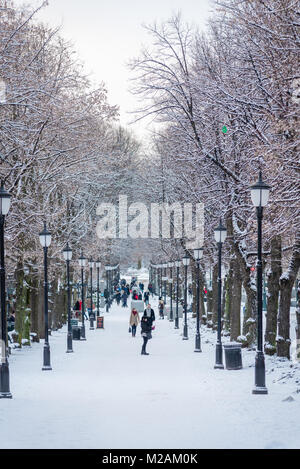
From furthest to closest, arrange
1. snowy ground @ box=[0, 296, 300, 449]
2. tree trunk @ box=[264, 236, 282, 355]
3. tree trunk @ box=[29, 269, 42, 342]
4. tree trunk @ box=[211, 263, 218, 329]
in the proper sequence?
tree trunk @ box=[211, 263, 218, 329] < tree trunk @ box=[29, 269, 42, 342] < tree trunk @ box=[264, 236, 282, 355] < snowy ground @ box=[0, 296, 300, 449]

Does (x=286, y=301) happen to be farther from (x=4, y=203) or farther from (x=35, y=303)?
(x=35, y=303)

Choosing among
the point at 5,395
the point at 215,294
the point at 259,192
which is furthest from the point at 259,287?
the point at 215,294

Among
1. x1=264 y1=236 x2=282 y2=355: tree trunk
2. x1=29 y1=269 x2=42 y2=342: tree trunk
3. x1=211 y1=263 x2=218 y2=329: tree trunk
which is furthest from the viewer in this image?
x1=211 y1=263 x2=218 y2=329: tree trunk

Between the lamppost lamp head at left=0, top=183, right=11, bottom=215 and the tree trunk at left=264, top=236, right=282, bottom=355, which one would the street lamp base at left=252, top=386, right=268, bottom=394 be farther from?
the tree trunk at left=264, top=236, right=282, bottom=355

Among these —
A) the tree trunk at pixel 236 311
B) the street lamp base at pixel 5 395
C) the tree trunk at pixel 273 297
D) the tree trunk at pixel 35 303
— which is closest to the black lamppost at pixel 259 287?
the street lamp base at pixel 5 395

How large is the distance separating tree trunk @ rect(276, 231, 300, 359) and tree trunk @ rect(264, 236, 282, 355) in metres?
1.08

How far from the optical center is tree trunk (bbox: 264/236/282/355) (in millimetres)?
22781

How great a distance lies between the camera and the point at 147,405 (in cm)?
1467

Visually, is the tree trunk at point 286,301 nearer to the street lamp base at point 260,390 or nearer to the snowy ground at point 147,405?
the snowy ground at point 147,405

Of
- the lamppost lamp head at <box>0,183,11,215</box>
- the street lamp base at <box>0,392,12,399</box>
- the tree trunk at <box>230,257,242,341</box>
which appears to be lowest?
the street lamp base at <box>0,392,12,399</box>

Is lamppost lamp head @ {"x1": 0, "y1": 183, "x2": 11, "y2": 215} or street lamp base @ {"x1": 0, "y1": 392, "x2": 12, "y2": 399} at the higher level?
lamppost lamp head @ {"x1": 0, "y1": 183, "x2": 11, "y2": 215}

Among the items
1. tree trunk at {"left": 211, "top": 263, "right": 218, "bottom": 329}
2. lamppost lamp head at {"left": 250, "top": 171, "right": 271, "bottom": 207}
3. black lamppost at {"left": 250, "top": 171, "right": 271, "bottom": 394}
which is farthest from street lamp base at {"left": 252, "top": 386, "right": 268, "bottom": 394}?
tree trunk at {"left": 211, "top": 263, "right": 218, "bottom": 329}
